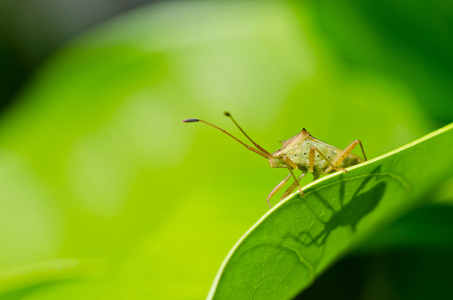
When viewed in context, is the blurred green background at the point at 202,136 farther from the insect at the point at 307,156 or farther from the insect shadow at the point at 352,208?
the insect shadow at the point at 352,208

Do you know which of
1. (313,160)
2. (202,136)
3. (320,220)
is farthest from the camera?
(202,136)

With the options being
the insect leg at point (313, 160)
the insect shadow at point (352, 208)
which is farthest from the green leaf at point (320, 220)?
the insect leg at point (313, 160)

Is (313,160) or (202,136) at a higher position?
(202,136)

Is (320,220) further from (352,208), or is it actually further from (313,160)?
(313,160)

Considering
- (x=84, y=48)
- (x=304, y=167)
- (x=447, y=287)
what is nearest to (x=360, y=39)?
(x=304, y=167)

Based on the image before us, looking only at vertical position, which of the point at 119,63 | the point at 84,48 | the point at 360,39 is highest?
the point at 84,48

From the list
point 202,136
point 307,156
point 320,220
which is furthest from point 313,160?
point 320,220

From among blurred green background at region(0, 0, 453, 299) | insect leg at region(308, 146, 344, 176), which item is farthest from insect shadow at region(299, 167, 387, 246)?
insect leg at region(308, 146, 344, 176)

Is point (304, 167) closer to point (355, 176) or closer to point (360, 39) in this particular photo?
point (360, 39)
